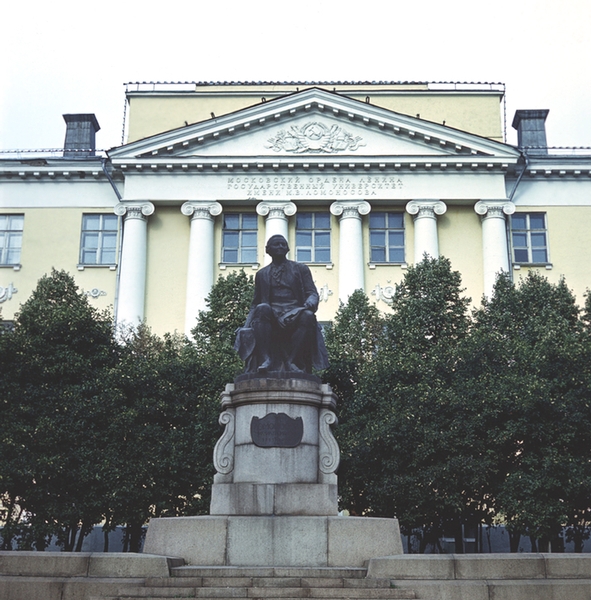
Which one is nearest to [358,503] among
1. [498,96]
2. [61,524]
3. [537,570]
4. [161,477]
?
[161,477]

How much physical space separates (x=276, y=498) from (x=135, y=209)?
1189 inches

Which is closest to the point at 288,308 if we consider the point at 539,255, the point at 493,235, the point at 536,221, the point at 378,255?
the point at 378,255

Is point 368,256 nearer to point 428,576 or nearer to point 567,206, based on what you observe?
point 567,206

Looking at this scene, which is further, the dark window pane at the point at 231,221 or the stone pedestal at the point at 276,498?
the dark window pane at the point at 231,221

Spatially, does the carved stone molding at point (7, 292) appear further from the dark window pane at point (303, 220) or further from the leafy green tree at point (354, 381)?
the leafy green tree at point (354, 381)

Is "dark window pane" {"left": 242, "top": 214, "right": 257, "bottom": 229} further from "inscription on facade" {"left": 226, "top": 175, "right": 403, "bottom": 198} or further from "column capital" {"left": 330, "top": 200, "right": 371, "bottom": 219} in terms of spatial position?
"column capital" {"left": 330, "top": 200, "right": 371, "bottom": 219}

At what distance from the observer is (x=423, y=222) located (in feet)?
141

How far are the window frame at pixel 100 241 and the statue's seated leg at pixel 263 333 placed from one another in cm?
2830

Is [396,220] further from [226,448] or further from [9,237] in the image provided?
[226,448]

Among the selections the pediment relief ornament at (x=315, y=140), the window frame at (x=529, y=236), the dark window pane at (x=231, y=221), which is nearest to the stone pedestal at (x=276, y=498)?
the dark window pane at (x=231, y=221)

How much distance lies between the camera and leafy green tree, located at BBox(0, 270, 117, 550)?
A: 83.6 feet

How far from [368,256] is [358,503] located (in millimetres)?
17493

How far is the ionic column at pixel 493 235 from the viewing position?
42.4 meters

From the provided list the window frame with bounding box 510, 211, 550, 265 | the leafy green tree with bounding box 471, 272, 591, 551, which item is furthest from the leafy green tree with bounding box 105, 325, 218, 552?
the window frame with bounding box 510, 211, 550, 265
